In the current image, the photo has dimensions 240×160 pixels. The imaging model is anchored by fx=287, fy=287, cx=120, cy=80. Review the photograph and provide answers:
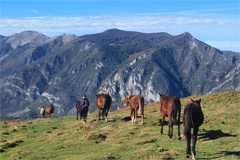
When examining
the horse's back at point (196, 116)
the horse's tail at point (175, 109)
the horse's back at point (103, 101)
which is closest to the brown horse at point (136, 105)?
the horse's back at point (103, 101)

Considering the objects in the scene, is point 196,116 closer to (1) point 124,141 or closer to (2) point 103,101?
(1) point 124,141

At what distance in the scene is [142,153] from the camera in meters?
20.7

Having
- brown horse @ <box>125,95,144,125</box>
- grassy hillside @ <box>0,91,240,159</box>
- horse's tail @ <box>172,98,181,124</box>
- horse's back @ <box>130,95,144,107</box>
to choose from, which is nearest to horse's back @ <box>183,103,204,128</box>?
grassy hillside @ <box>0,91,240,159</box>

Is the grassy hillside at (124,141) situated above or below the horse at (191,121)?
below

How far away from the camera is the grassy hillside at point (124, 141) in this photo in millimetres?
20766

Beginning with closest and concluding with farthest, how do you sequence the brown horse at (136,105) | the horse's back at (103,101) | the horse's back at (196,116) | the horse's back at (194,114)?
the horse's back at (194,114), the horse's back at (196,116), the brown horse at (136,105), the horse's back at (103,101)

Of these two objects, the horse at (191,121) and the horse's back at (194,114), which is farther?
the horse's back at (194,114)

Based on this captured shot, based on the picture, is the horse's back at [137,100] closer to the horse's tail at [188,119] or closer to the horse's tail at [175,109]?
the horse's tail at [175,109]

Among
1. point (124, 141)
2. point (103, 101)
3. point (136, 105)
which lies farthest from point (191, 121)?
point (103, 101)

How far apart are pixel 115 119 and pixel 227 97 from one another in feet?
58.1

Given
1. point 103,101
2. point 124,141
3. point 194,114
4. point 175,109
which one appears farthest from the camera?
point 103,101

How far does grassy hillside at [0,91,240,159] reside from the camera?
20.8 metres

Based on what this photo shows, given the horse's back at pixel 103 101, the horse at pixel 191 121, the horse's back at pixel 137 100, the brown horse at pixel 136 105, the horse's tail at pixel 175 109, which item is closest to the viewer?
the horse at pixel 191 121

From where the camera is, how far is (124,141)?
2536 cm
